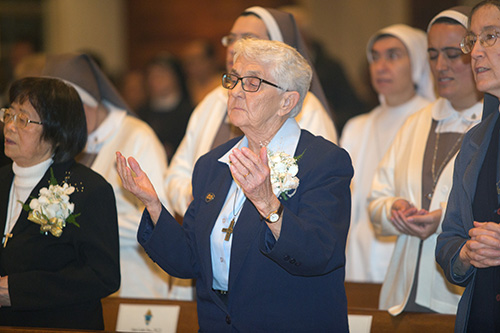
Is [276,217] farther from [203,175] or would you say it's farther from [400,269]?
[400,269]

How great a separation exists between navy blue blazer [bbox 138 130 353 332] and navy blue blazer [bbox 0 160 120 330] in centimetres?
34

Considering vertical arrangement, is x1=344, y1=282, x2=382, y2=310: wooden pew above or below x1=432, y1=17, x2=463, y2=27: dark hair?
below

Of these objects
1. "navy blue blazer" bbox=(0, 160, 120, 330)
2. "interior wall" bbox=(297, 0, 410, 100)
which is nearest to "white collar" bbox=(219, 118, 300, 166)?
"navy blue blazer" bbox=(0, 160, 120, 330)

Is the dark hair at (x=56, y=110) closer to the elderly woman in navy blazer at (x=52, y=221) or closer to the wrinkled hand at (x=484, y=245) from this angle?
the elderly woman in navy blazer at (x=52, y=221)

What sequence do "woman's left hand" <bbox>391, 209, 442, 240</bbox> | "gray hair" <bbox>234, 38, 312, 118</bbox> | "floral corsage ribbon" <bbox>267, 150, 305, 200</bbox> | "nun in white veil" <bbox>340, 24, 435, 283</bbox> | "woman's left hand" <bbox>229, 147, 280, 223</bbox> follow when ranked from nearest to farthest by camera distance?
"woman's left hand" <bbox>229, 147, 280, 223</bbox>
"floral corsage ribbon" <bbox>267, 150, 305, 200</bbox>
"gray hair" <bbox>234, 38, 312, 118</bbox>
"woman's left hand" <bbox>391, 209, 442, 240</bbox>
"nun in white veil" <bbox>340, 24, 435, 283</bbox>

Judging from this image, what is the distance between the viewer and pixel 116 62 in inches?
418

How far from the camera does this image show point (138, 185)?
3061 millimetres

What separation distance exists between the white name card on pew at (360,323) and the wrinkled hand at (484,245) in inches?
35.3

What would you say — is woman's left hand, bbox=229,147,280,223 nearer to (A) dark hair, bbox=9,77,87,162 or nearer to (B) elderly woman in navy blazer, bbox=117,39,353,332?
(B) elderly woman in navy blazer, bbox=117,39,353,332

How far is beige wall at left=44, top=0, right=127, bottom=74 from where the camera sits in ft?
33.6

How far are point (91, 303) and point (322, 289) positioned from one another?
3.95ft

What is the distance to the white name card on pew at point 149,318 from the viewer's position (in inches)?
151

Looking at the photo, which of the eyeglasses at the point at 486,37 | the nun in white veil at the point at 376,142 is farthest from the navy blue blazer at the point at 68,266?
the nun in white veil at the point at 376,142

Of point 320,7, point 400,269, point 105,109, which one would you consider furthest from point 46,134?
point 320,7
